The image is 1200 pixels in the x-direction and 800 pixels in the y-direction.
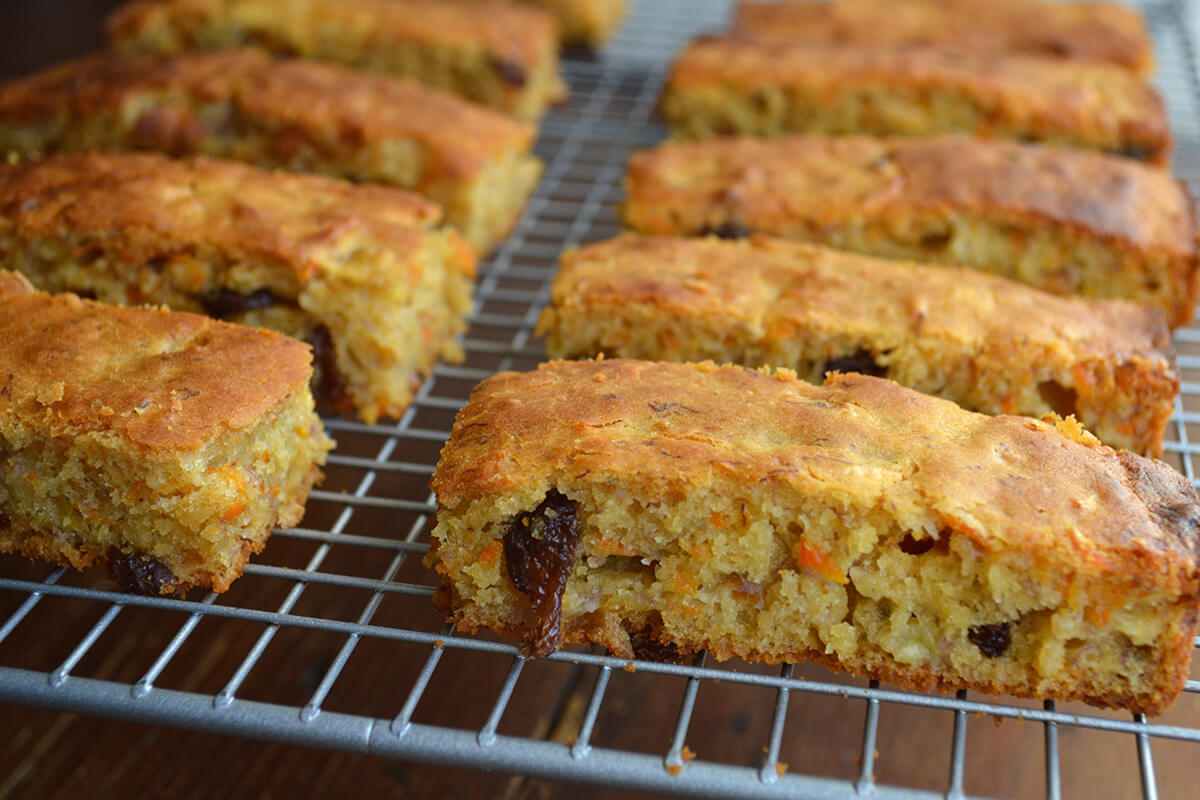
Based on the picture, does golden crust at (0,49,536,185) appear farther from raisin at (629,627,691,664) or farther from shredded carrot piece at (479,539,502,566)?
raisin at (629,627,691,664)

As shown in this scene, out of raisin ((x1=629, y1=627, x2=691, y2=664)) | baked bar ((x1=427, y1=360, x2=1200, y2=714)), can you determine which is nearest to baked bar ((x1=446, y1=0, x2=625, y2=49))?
baked bar ((x1=427, y1=360, x2=1200, y2=714))

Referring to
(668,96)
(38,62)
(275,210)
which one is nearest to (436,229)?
(275,210)

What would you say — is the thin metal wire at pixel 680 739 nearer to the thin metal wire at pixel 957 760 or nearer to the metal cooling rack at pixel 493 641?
the metal cooling rack at pixel 493 641

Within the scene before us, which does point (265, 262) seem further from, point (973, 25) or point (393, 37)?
point (973, 25)

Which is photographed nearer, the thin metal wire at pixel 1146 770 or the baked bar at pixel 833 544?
the thin metal wire at pixel 1146 770

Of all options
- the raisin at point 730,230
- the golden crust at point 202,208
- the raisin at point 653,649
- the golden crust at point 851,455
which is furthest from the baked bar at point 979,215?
the raisin at point 653,649

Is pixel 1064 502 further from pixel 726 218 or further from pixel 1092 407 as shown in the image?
pixel 726 218

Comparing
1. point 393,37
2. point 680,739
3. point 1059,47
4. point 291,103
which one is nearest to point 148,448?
point 680,739
